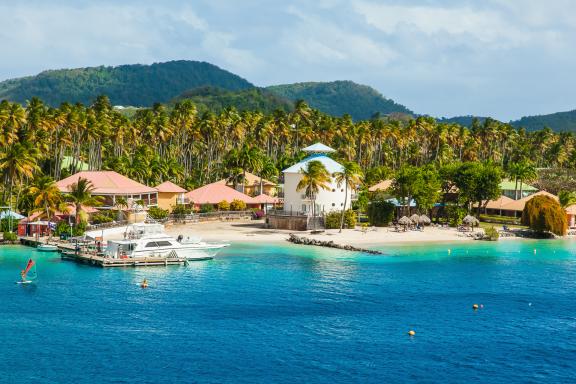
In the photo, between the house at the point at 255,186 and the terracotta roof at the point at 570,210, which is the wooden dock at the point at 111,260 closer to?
the house at the point at 255,186

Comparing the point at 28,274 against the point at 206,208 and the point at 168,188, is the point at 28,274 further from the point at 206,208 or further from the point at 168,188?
the point at 206,208

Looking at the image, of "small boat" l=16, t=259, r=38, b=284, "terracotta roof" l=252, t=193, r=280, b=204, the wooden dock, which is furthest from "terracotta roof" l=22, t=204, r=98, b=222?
"terracotta roof" l=252, t=193, r=280, b=204

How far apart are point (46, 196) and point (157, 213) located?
66.8ft

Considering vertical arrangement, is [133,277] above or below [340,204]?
below

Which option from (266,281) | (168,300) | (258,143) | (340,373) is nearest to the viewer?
(340,373)

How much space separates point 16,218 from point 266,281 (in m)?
39.4

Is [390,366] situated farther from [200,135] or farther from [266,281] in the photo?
[200,135]

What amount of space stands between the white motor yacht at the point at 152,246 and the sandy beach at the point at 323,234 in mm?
11917

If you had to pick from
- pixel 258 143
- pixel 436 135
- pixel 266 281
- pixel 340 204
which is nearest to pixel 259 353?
pixel 266 281

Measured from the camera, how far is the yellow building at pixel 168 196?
10831 centimetres

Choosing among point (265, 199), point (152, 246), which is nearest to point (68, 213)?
point (152, 246)

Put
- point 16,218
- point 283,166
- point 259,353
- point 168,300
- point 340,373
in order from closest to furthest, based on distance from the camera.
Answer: point 340,373 < point 259,353 < point 168,300 < point 16,218 < point 283,166

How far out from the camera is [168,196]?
110 m

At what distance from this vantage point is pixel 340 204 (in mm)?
102688
